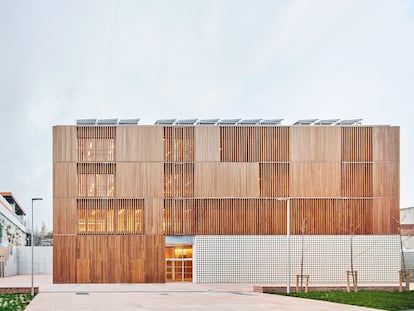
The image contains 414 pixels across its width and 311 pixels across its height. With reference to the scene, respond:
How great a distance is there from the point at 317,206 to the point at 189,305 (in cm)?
2117

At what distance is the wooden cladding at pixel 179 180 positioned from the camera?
158 feet

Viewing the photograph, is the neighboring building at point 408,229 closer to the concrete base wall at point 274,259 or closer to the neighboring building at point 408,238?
the neighboring building at point 408,238

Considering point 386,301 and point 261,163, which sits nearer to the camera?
point 386,301

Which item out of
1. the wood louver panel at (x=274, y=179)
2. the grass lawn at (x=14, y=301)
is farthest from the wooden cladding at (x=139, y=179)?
the grass lawn at (x=14, y=301)

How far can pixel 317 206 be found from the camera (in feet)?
157

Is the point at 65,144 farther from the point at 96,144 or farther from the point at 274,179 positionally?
the point at 274,179

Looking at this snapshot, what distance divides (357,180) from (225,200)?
31.8 feet

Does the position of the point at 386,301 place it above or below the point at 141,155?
below

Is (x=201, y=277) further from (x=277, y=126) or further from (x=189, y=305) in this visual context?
(x=189, y=305)

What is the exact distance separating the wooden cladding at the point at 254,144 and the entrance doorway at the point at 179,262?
286 inches

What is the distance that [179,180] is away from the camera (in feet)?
158

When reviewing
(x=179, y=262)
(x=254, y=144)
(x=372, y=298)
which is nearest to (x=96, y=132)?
(x=179, y=262)

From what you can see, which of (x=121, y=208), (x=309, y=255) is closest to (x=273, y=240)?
(x=309, y=255)

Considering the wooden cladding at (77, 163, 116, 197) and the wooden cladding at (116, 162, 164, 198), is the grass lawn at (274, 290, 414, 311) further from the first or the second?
the wooden cladding at (77, 163, 116, 197)
